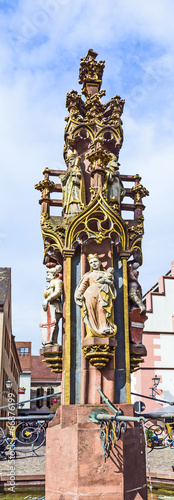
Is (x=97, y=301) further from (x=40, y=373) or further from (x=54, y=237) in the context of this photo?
(x=40, y=373)

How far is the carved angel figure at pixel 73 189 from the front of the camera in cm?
787

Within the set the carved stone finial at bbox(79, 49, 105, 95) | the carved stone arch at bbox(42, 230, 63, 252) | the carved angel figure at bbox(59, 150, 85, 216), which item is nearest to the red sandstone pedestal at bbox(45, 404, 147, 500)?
the carved stone arch at bbox(42, 230, 63, 252)

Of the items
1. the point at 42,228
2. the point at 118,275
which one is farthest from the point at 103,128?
the point at 118,275

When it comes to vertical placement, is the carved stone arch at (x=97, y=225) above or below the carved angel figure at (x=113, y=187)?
below

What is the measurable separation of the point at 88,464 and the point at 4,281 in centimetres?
2582

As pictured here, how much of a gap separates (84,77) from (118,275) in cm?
436

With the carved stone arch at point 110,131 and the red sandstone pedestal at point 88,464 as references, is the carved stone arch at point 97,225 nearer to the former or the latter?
the carved stone arch at point 110,131

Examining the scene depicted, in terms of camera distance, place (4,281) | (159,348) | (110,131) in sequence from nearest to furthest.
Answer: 1. (110,131)
2. (159,348)
3. (4,281)

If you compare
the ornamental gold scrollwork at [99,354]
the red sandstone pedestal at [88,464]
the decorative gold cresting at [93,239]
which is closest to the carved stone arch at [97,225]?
the decorative gold cresting at [93,239]

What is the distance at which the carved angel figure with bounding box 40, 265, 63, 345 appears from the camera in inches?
284

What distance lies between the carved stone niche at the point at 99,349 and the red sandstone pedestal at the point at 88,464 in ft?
2.12

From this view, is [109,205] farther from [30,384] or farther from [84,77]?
[30,384]

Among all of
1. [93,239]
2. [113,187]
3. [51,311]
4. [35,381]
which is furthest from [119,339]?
[35,381]

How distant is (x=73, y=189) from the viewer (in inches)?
316
